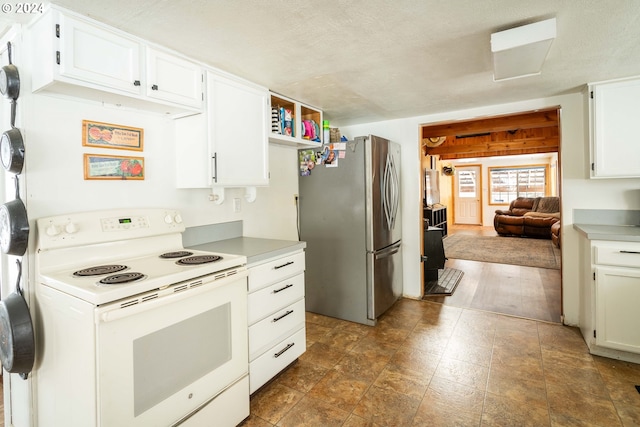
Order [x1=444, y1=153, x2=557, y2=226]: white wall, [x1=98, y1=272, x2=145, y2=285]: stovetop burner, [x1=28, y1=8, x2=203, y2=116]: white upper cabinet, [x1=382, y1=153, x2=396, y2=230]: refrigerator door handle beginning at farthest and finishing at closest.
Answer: [x1=444, y1=153, x2=557, y2=226]: white wall → [x1=382, y1=153, x2=396, y2=230]: refrigerator door handle → [x1=28, y1=8, x2=203, y2=116]: white upper cabinet → [x1=98, y1=272, x2=145, y2=285]: stovetop burner

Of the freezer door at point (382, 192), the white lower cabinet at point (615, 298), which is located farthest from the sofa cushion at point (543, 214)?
the white lower cabinet at point (615, 298)

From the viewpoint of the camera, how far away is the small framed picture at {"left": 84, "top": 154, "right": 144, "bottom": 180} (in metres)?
1.72

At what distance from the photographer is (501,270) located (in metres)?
4.94

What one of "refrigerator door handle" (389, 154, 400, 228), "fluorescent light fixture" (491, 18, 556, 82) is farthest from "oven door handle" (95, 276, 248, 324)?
"refrigerator door handle" (389, 154, 400, 228)

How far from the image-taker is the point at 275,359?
2.10 metres

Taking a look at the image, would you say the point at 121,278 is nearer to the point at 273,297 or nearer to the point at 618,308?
the point at 273,297

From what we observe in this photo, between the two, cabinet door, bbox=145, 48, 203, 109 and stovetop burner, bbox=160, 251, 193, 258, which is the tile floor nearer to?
stovetop burner, bbox=160, 251, 193, 258

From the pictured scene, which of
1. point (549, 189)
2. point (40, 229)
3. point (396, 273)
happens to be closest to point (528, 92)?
point (396, 273)

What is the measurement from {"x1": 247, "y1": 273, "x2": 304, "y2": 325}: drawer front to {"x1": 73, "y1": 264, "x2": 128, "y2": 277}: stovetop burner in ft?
2.30

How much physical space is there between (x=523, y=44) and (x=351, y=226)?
1904 millimetres

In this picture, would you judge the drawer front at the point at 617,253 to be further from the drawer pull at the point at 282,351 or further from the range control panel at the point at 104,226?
the range control panel at the point at 104,226

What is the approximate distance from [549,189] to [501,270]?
21.2 ft

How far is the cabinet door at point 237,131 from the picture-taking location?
2059 millimetres

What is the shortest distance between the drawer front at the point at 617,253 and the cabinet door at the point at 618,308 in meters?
0.05
